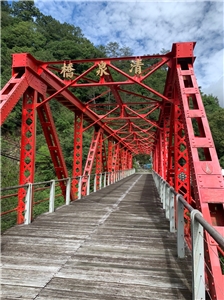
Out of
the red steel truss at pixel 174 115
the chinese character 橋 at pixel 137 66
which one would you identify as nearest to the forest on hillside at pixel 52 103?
the red steel truss at pixel 174 115

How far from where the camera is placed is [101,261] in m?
3.46

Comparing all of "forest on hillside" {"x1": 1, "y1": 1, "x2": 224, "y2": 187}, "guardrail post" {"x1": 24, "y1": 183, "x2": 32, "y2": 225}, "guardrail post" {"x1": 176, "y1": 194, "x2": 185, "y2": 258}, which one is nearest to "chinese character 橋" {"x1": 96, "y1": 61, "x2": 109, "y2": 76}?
"guardrail post" {"x1": 24, "y1": 183, "x2": 32, "y2": 225}

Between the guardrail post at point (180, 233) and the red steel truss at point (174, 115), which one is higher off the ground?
the red steel truss at point (174, 115)

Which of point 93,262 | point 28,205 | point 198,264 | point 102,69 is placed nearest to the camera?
point 198,264

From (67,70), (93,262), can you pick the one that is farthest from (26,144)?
(93,262)

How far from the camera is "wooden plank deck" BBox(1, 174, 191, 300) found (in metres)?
2.65

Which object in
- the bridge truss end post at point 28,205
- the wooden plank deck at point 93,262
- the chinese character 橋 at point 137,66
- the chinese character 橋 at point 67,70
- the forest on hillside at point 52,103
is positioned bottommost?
the wooden plank deck at point 93,262

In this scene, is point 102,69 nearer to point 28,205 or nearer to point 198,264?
point 28,205

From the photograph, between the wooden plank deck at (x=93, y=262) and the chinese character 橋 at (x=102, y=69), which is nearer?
the wooden plank deck at (x=93, y=262)

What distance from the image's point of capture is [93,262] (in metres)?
3.43

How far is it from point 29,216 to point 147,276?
352cm

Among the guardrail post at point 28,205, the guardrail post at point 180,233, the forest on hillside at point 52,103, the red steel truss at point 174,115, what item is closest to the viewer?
the red steel truss at point 174,115

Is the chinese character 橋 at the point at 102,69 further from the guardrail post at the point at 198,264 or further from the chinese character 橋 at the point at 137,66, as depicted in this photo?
the guardrail post at the point at 198,264

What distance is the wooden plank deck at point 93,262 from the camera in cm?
265
